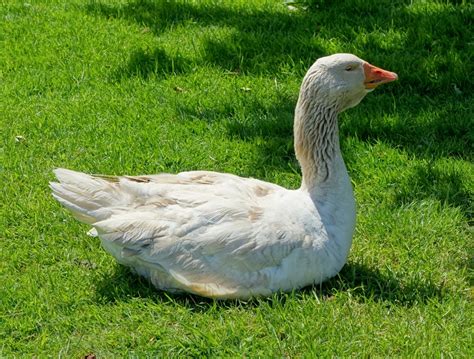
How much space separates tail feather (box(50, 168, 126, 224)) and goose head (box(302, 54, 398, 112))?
136 cm

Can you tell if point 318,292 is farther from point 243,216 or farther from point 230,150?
point 230,150

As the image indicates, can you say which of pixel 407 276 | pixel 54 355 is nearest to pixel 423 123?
pixel 407 276

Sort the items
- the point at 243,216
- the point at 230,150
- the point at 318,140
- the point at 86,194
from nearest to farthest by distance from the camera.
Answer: the point at 243,216 → the point at 86,194 → the point at 318,140 → the point at 230,150

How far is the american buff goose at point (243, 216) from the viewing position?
15.2ft

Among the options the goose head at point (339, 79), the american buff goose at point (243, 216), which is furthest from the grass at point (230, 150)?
the goose head at point (339, 79)

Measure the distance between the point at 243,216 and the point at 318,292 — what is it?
25.6 inches

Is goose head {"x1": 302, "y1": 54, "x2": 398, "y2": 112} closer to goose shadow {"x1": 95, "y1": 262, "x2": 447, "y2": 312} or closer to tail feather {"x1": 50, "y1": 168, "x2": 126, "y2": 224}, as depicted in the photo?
goose shadow {"x1": 95, "y1": 262, "x2": 447, "y2": 312}

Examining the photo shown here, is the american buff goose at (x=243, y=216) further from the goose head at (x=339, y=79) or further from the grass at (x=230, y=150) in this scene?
the grass at (x=230, y=150)

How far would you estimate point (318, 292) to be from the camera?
480 cm

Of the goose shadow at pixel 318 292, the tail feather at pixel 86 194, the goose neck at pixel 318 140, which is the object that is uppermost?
the goose neck at pixel 318 140

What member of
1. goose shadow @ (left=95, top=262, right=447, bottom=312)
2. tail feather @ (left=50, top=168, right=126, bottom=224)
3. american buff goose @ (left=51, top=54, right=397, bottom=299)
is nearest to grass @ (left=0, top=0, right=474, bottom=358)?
goose shadow @ (left=95, top=262, right=447, bottom=312)

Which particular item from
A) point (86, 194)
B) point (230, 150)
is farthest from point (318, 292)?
point (230, 150)

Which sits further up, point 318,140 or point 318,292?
point 318,140

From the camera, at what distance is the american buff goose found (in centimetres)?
464
